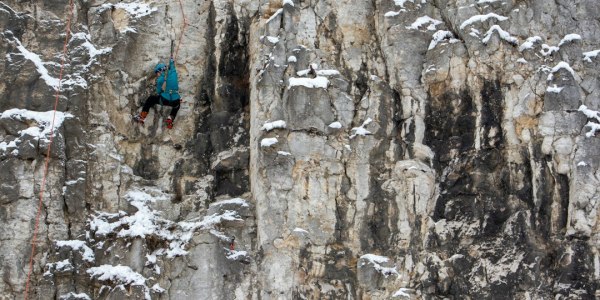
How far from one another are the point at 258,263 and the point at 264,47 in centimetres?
425

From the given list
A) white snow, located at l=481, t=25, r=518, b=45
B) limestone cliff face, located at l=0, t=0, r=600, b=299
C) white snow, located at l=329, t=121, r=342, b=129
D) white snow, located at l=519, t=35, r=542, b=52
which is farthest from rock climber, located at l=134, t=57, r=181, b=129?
white snow, located at l=519, t=35, r=542, b=52

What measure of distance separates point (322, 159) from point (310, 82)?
1.52 meters

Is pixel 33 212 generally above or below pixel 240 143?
below

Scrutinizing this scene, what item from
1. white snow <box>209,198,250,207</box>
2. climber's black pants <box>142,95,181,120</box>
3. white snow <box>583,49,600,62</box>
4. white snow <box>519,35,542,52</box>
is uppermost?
white snow <box>519,35,542,52</box>

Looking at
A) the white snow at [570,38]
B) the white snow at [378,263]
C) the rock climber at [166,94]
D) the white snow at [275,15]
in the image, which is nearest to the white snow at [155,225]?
the rock climber at [166,94]

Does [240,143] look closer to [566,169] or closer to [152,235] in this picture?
[152,235]

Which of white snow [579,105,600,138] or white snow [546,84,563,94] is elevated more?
white snow [546,84,563,94]

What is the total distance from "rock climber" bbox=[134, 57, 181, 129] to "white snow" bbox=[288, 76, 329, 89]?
7.94ft

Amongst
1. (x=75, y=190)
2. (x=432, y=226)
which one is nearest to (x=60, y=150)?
(x=75, y=190)

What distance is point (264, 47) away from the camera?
1791cm

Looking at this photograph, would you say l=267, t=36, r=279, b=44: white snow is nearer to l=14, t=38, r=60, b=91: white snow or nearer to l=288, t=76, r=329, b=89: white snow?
l=288, t=76, r=329, b=89: white snow

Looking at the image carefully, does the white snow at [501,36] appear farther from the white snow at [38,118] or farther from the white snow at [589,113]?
the white snow at [38,118]

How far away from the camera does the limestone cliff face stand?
1645cm

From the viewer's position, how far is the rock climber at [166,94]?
18.1 m
